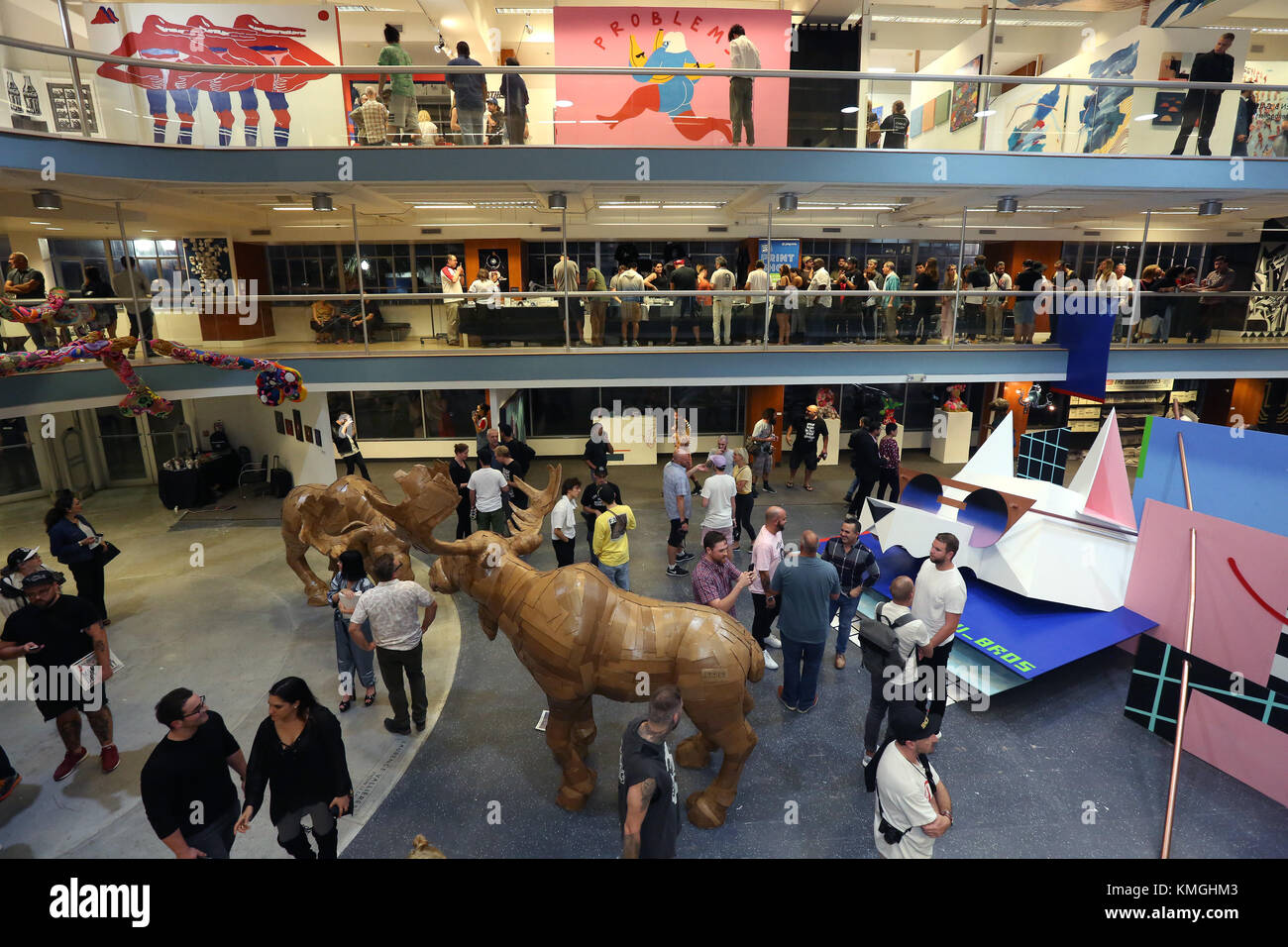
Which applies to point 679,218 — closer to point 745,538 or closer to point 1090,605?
point 745,538

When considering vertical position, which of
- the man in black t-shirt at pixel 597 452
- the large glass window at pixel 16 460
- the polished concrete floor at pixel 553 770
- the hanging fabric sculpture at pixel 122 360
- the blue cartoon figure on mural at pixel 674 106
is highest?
the blue cartoon figure on mural at pixel 674 106

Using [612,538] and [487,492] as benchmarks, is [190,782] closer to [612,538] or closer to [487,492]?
[612,538]

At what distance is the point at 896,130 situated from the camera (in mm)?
9914

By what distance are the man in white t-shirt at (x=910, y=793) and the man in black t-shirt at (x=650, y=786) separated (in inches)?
48.3

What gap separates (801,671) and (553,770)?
245 cm

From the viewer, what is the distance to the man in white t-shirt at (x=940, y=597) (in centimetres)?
532

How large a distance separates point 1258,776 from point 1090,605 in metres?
2.13

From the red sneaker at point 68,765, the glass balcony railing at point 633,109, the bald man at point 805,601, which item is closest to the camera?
the red sneaker at point 68,765

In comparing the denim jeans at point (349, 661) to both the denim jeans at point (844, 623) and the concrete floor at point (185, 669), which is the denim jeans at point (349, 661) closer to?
the concrete floor at point (185, 669)

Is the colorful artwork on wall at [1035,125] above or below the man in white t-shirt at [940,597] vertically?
above

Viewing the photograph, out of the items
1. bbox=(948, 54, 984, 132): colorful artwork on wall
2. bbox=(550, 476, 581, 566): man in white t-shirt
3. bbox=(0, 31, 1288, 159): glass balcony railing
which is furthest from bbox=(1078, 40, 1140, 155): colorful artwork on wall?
bbox=(550, 476, 581, 566): man in white t-shirt

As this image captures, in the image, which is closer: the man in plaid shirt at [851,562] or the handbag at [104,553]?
the man in plaid shirt at [851,562]

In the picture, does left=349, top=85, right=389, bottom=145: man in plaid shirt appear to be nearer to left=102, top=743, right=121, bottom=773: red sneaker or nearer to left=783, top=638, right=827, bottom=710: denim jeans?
left=102, top=743, right=121, bottom=773: red sneaker

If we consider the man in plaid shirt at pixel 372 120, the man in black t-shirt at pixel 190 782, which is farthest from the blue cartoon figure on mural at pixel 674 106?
the man in black t-shirt at pixel 190 782
